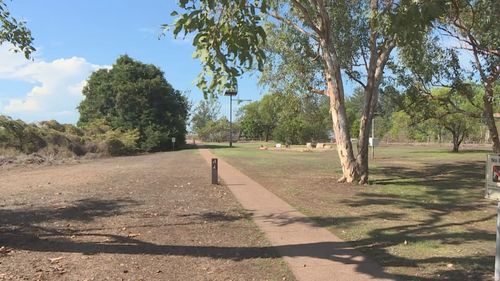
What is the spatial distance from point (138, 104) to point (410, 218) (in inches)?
1867

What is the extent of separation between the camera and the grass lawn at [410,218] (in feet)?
22.6

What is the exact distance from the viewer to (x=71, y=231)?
900 centimetres

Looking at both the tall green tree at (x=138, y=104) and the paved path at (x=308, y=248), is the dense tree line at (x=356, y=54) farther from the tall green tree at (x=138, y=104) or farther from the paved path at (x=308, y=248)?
the tall green tree at (x=138, y=104)

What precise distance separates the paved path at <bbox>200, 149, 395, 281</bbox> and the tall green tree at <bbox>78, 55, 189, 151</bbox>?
1703 inches

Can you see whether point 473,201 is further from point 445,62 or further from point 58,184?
point 58,184

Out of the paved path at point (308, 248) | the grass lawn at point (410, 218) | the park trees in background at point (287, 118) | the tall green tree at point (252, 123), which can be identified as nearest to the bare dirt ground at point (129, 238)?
the paved path at point (308, 248)

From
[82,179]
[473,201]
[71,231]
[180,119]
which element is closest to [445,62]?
[473,201]

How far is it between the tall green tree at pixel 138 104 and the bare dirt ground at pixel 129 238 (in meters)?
40.0

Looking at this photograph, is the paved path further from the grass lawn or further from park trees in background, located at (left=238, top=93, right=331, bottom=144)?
park trees in background, located at (left=238, top=93, right=331, bottom=144)

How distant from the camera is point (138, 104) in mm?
55219

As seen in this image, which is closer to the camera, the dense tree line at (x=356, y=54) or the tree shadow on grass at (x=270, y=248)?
the tree shadow on grass at (x=270, y=248)

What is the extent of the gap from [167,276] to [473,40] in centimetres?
1560

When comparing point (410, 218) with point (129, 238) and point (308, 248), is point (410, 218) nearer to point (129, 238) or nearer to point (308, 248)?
A: point (308, 248)

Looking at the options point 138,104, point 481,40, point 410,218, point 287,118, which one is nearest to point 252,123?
point 138,104
